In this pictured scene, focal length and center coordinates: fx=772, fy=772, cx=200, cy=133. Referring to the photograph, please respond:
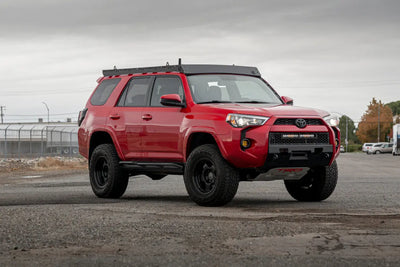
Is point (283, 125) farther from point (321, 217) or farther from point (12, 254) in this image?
point (12, 254)

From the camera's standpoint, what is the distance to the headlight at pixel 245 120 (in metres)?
10.5

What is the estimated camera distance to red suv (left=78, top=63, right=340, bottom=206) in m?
10.5

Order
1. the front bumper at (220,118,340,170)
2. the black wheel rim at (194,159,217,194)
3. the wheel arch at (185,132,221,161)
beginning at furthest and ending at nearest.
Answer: the wheel arch at (185,132,221,161), the black wheel rim at (194,159,217,194), the front bumper at (220,118,340,170)

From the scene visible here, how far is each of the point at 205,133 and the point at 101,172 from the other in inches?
111

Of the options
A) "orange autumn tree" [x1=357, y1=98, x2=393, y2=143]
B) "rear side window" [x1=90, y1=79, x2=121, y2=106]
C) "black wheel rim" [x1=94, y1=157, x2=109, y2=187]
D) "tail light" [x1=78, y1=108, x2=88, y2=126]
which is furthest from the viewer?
"orange autumn tree" [x1=357, y1=98, x2=393, y2=143]

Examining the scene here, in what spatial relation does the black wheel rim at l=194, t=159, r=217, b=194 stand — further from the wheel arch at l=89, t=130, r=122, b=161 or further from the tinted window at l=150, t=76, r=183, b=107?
the wheel arch at l=89, t=130, r=122, b=161

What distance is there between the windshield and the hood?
1.52ft

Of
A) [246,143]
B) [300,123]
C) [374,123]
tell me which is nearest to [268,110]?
[300,123]

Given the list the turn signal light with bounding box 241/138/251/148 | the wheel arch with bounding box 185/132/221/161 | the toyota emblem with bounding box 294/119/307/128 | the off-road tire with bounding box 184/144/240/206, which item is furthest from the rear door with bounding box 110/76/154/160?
the toyota emblem with bounding box 294/119/307/128

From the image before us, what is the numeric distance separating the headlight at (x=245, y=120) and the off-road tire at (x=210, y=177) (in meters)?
0.50

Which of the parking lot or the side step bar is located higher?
the side step bar

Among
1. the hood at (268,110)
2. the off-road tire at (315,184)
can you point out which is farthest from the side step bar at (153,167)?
the off-road tire at (315,184)

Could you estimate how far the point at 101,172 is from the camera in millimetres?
13234

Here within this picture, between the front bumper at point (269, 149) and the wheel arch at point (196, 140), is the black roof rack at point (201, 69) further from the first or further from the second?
the front bumper at point (269, 149)
